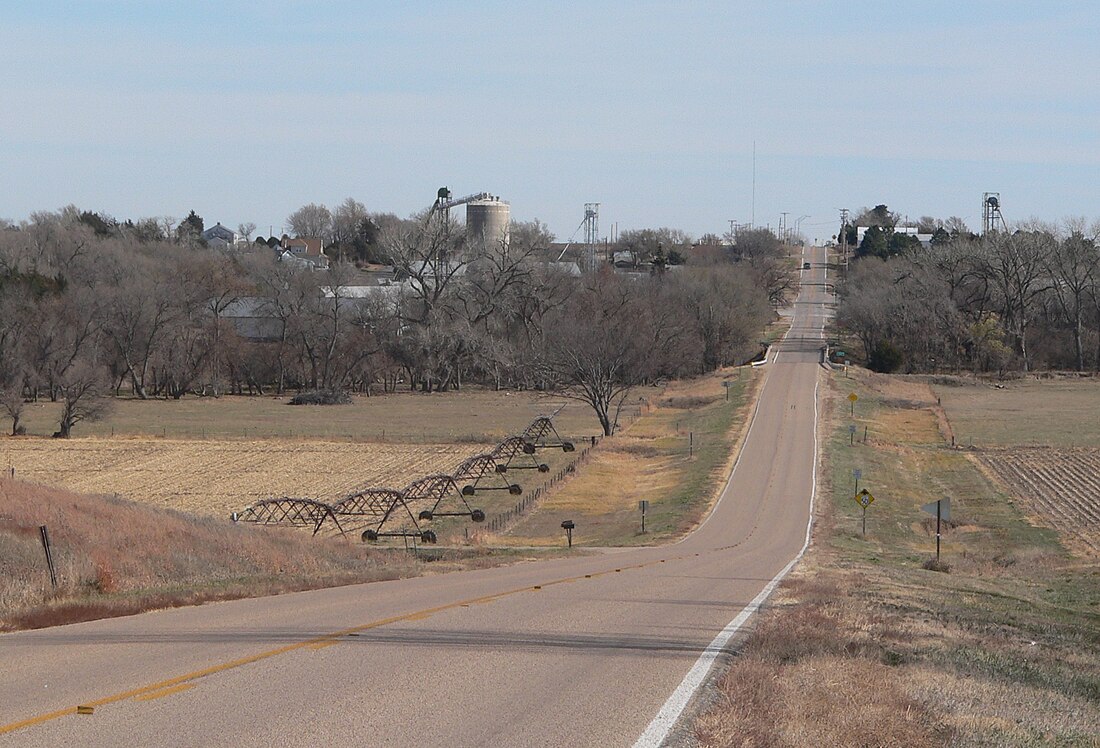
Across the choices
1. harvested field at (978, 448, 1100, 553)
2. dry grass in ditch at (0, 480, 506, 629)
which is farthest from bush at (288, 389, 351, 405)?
dry grass in ditch at (0, 480, 506, 629)

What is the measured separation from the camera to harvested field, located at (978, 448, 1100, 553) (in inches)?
1759

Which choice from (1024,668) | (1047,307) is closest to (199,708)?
(1024,668)

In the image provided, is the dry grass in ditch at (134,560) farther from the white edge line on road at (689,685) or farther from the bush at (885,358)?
the bush at (885,358)

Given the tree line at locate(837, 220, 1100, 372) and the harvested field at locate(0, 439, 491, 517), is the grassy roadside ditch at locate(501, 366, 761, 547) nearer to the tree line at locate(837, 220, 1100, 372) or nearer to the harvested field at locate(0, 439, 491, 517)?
the harvested field at locate(0, 439, 491, 517)

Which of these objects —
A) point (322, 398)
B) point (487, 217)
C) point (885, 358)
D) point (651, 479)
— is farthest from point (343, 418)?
point (487, 217)

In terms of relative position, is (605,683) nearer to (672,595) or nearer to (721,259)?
(672,595)

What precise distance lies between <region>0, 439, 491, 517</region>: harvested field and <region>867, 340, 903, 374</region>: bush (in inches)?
2148

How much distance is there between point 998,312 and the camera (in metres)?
122

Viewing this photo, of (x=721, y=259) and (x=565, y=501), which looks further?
(x=721, y=259)

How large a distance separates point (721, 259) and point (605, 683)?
187289mm

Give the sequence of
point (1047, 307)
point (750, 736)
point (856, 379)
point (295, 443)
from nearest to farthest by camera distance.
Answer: point (750, 736), point (295, 443), point (856, 379), point (1047, 307)

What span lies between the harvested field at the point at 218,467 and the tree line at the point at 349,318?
22.3 meters

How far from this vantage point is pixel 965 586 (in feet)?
85.9

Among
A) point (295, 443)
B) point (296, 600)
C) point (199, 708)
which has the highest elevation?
point (199, 708)
